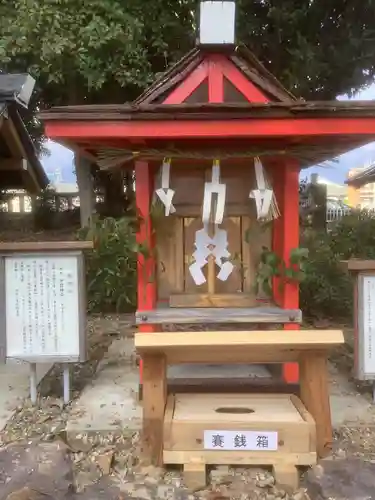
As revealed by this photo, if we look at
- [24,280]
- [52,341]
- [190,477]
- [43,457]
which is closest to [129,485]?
[190,477]

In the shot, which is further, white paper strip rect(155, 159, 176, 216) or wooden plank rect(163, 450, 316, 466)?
white paper strip rect(155, 159, 176, 216)

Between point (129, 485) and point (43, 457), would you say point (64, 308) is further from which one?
point (129, 485)

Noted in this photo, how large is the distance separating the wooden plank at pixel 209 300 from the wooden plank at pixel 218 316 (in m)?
0.23

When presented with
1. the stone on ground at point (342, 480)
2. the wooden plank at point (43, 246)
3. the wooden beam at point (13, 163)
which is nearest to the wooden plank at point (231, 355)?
the stone on ground at point (342, 480)

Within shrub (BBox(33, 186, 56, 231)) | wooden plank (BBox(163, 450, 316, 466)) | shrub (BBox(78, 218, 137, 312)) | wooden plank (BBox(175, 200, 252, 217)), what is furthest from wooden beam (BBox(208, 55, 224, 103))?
shrub (BBox(33, 186, 56, 231))

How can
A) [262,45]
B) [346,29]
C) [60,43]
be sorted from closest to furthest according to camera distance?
[60,43] < [346,29] < [262,45]

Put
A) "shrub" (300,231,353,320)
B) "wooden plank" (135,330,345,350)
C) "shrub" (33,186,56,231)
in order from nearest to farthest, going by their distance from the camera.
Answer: "wooden plank" (135,330,345,350) < "shrub" (300,231,353,320) < "shrub" (33,186,56,231)

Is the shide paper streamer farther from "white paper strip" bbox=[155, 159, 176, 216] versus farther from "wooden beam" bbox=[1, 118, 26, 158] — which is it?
"wooden beam" bbox=[1, 118, 26, 158]

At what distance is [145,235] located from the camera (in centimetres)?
447

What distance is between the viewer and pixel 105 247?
8.57 metres

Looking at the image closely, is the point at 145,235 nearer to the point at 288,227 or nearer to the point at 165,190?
the point at 165,190

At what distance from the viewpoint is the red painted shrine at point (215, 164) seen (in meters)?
3.92

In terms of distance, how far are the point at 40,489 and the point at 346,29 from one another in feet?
31.1

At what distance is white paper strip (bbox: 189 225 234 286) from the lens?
15.1 ft
